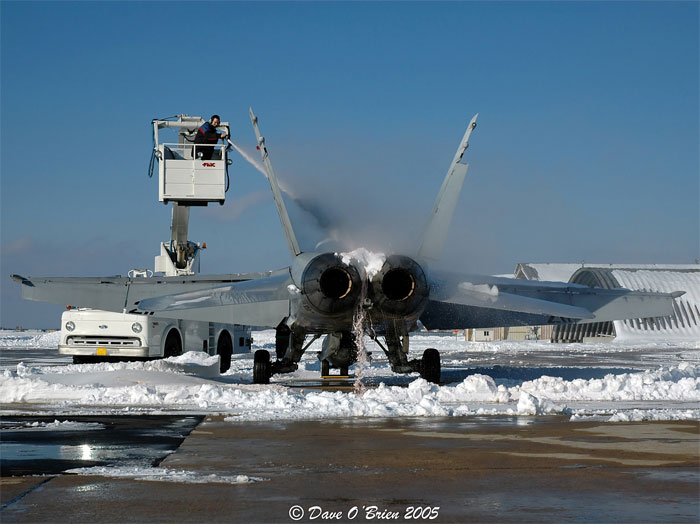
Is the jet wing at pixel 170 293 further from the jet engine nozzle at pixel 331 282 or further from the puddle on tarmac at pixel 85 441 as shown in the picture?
the puddle on tarmac at pixel 85 441

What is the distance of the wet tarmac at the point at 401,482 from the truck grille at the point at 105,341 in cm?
1237

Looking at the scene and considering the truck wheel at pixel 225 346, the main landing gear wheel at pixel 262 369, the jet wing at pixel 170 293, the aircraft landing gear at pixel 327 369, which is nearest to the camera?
the jet wing at pixel 170 293

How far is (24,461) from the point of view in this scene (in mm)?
7668

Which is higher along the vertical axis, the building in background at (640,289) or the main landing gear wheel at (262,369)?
the building in background at (640,289)

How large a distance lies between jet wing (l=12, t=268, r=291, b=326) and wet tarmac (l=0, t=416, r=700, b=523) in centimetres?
778

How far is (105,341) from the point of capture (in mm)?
22062

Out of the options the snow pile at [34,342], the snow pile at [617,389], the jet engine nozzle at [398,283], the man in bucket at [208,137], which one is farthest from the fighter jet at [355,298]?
the snow pile at [34,342]

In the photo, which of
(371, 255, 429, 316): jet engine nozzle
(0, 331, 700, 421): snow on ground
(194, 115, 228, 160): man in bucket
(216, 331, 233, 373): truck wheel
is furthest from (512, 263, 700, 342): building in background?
(371, 255, 429, 316): jet engine nozzle

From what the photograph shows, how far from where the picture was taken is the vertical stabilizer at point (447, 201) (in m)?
18.3

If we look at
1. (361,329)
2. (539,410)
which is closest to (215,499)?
(539,410)

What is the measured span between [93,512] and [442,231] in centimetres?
1357

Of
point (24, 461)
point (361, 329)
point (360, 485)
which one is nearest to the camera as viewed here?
point (360, 485)

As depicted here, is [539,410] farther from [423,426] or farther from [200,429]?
[200,429]

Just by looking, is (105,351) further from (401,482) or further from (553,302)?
(401,482)
